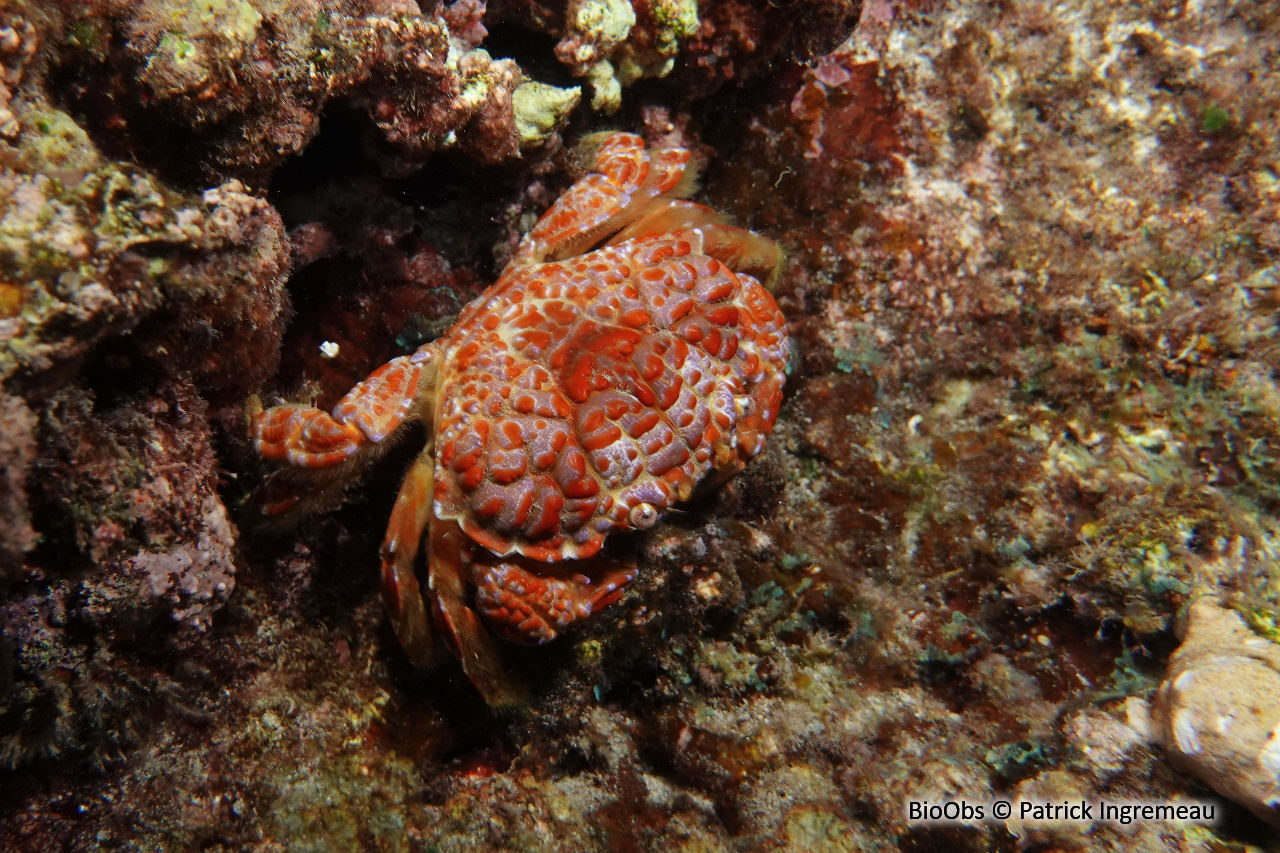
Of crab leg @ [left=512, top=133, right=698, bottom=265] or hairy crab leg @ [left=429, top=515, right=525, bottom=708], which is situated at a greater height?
crab leg @ [left=512, top=133, right=698, bottom=265]

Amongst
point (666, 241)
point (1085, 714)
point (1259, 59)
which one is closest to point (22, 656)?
point (666, 241)

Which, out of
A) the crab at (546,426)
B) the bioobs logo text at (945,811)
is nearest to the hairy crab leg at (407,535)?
the crab at (546,426)

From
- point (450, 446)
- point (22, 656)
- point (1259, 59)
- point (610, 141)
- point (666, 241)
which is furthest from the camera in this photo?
point (1259, 59)

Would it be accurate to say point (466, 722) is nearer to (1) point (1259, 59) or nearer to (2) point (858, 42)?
(2) point (858, 42)

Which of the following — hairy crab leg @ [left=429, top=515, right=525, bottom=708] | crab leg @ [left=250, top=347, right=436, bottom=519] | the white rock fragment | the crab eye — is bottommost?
hairy crab leg @ [left=429, top=515, right=525, bottom=708]

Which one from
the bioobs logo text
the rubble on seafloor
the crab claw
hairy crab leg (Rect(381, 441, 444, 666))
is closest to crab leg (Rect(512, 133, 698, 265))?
the rubble on seafloor

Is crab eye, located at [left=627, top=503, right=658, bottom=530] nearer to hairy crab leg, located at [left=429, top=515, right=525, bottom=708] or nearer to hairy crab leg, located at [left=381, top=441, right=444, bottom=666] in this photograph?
hairy crab leg, located at [left=429, top=515, right=525, bottom=708]

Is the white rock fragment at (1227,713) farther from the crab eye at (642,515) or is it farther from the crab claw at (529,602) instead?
the crab claw at (529,602)
